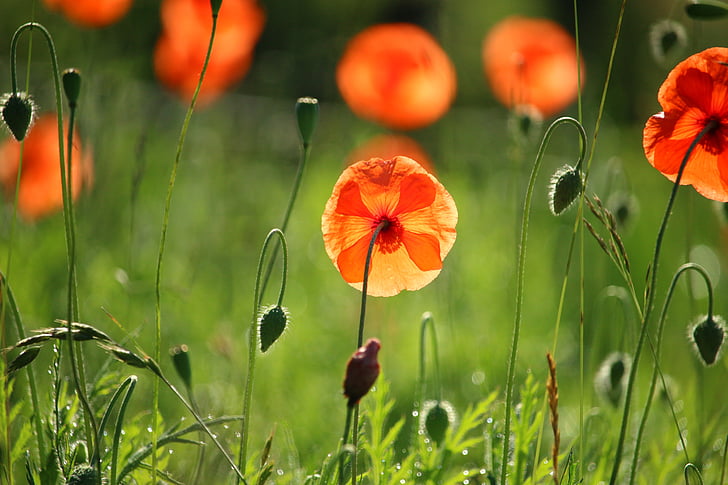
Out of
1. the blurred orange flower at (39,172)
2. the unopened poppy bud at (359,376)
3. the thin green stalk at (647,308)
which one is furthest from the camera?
the blurred orange flower at (39,172)

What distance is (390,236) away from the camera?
1301 millimetres

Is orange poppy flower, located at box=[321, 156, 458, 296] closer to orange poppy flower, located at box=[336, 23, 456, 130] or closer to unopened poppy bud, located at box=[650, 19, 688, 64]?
unopened poppy bud, located at box=[650, 19, 688, 64]

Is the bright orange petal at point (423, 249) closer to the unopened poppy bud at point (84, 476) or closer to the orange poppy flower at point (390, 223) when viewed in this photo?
the orange poppy flower at point (390, 223)

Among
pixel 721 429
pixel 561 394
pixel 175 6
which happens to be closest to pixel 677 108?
pixel 721 429

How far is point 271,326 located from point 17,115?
0.46 metres

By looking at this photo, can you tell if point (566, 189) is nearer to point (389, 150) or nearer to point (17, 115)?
point (17, 115)

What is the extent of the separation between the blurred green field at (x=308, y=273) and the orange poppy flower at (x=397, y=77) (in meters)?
0.11

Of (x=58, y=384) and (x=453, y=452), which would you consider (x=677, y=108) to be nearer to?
(x=453, y=452)

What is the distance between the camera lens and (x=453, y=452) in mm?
1415

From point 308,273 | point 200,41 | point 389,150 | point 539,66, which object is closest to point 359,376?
point 308,273

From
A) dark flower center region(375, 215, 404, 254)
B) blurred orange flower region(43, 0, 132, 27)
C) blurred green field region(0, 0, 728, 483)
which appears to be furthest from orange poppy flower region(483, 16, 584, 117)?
dark flower center region(375, 215, 404, 254)

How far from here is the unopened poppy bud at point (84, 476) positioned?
104 centimetres

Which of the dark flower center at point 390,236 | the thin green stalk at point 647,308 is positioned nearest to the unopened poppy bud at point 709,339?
the thin green stalk at point 647,308

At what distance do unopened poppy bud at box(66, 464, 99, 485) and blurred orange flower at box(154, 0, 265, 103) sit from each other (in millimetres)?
2628
